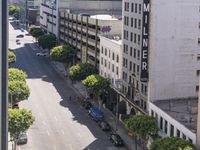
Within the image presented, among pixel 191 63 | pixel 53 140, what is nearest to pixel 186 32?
pixel 191 63

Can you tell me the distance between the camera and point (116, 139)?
88438 mm

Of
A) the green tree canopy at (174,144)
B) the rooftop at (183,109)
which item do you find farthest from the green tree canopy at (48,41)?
the green tree canopy at (174,144)

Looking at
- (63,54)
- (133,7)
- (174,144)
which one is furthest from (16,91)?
(63,54)

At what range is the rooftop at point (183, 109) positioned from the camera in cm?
7462

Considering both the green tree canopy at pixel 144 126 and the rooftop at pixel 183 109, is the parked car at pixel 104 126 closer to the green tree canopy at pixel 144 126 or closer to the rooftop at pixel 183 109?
the rooftop at pixel 183 109

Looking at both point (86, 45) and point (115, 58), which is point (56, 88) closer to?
point (86, 45)

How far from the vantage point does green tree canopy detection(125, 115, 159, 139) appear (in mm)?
79562

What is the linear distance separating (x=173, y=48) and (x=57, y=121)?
2693 centimetres

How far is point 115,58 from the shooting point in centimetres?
11338

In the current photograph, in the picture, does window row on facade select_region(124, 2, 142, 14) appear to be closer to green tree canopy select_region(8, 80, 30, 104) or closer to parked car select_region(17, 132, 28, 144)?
green tree canopy select_region(8, 80, 30, 104)

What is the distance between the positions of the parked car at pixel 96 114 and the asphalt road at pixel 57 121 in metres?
0.98

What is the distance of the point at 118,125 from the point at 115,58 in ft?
60.0

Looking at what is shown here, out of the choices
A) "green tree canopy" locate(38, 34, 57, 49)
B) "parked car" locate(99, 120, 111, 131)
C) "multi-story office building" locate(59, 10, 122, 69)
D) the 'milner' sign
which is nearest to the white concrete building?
"multi-story office building" locate(59, 10, 122, 69)

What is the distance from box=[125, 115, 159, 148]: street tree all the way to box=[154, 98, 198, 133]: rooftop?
3.02m
